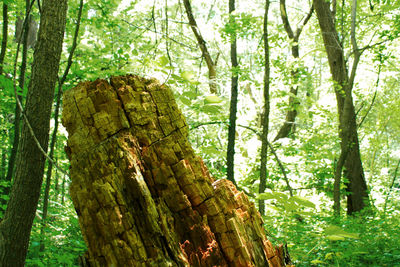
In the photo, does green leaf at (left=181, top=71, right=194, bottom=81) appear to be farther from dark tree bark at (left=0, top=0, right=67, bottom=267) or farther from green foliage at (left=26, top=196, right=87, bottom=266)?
green foliage at (left=26, top=196, right=87, bottom=266)

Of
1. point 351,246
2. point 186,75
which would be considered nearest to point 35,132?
point 186,75

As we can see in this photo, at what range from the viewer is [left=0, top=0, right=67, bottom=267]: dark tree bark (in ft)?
8.95

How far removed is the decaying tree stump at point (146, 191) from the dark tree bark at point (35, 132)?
1.08 m

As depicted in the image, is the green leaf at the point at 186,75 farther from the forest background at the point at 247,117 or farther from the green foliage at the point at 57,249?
the green foliage at the point at 57,249

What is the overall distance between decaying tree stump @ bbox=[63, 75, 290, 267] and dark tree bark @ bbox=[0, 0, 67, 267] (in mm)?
1077

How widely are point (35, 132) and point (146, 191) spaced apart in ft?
5.72

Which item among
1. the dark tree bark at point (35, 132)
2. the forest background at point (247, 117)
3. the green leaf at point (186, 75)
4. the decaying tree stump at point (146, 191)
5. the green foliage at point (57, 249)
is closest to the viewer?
the decaying tree stump at point (146, 191)

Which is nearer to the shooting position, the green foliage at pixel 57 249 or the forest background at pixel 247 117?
the green foliage at pixel 57 249

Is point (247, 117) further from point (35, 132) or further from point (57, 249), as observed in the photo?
point (35, 132)

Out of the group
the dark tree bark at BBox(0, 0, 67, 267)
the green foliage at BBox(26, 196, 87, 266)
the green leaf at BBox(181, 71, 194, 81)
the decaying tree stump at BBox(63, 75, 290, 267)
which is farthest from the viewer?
the green foliage at BBox(26, 196, 87, 266)

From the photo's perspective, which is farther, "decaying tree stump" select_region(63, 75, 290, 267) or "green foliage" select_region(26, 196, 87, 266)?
"green foliage" select_region(26, 196, 87, 266)

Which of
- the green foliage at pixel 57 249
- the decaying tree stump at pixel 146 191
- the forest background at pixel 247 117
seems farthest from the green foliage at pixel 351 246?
the green foliage at pixel 57 249

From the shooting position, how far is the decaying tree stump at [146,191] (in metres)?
1.48

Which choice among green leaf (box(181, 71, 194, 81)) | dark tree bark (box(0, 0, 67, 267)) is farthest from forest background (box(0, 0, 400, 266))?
dark tree bark (box(0, 0, 67, 267))
